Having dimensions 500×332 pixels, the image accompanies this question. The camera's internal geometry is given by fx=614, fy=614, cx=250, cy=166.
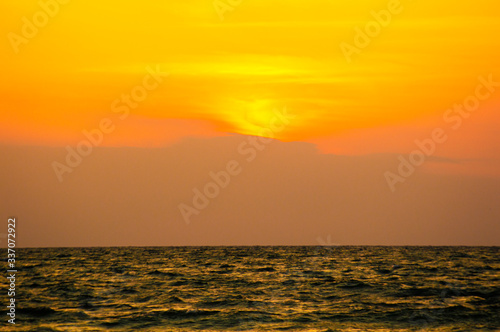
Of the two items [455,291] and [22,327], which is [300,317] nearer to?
[22,327]

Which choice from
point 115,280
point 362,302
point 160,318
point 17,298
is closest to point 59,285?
point 115,280

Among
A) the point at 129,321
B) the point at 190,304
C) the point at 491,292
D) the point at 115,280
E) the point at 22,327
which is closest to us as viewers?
the point at 22,327

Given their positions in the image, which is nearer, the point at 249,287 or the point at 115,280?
the point at 249,287

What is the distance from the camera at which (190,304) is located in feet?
109

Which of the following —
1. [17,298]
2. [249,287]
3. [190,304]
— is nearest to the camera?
[190,304]

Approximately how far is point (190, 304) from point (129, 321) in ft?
20.4

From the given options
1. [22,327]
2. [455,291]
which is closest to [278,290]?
[455,291]

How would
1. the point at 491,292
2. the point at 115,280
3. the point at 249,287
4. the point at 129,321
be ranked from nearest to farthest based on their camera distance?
the point at 129,321
the point at 491,292
the point at 249,287
the point at 115,280

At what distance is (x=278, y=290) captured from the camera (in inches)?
1576

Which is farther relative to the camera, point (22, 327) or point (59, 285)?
point (59, 285)

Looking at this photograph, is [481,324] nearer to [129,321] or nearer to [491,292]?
[491,292]

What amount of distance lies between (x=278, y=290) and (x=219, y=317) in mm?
11704

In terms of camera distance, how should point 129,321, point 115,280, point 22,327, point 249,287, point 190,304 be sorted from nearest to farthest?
point 22,327 < point 129,321 < point 190,304 < point 249,287 < point 115,280

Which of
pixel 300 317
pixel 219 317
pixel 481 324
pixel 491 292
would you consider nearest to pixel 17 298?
pixel 219 317
